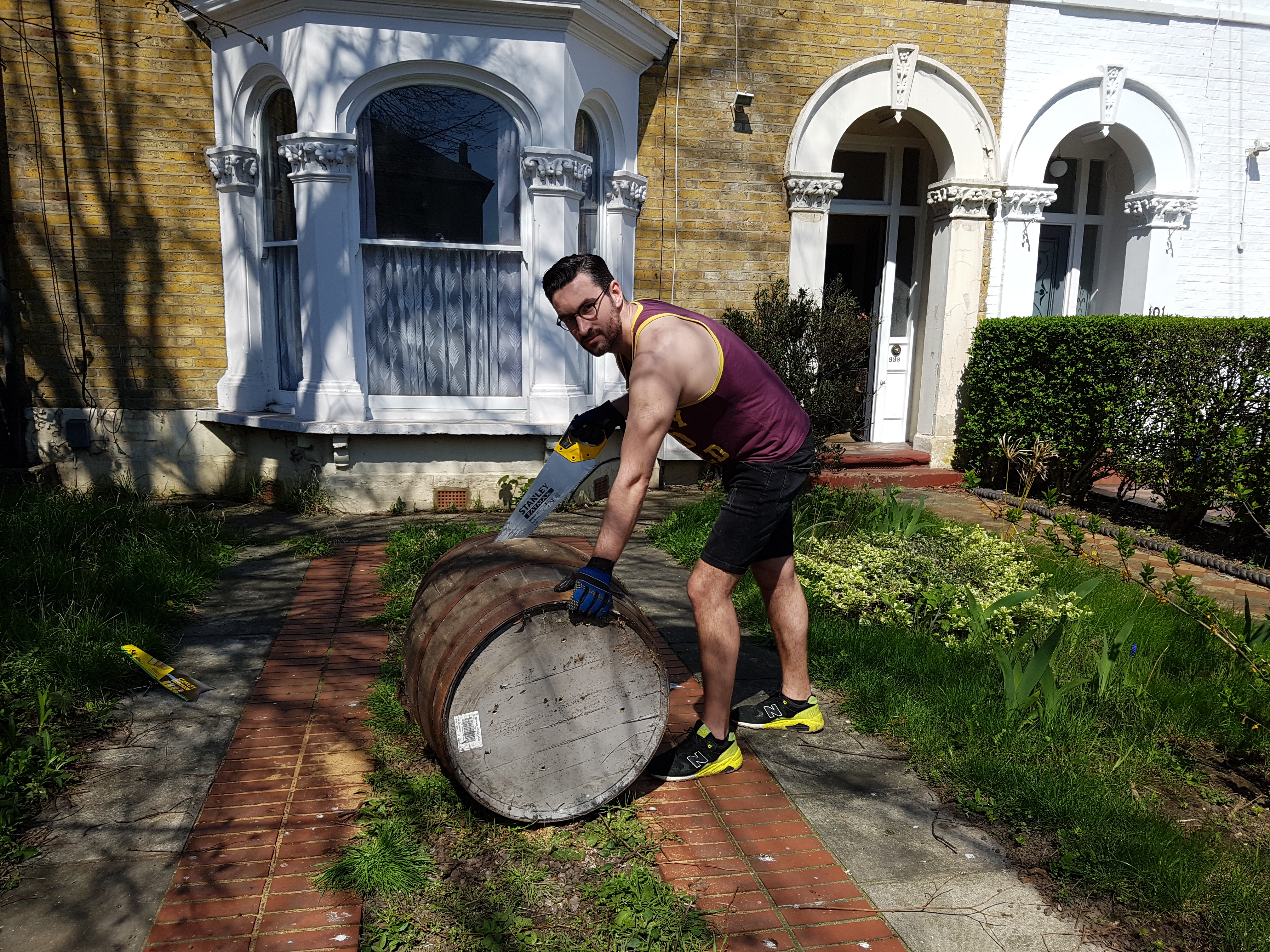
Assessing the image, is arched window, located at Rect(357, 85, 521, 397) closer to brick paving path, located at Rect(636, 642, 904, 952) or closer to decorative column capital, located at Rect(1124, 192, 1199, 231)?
brick paving path, located at Rect(636, 642, 904, 952)

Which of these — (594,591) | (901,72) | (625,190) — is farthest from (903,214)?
(594,591)

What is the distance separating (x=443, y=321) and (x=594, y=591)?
5.06 meters

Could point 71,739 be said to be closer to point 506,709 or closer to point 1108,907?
point 506,709

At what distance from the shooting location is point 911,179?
967 centimetres

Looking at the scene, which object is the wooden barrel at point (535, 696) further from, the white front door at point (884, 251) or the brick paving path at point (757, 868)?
the white front door at point (884, 251)

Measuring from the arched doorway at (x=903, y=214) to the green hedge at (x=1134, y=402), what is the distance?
1.43 feet

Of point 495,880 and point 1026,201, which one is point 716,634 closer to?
point 495,880

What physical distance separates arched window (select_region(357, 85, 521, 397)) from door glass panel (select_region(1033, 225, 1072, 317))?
20.1 feet

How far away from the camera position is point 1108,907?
2.55m

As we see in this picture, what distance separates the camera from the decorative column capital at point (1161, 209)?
30.1ft

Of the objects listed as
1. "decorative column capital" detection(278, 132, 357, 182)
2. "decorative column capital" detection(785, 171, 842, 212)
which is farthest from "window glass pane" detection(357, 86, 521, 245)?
"decorative column capital" detection(785, 171, 842, 212)

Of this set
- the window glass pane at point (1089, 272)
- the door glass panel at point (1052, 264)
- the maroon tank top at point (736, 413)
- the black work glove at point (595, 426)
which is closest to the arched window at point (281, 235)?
the black work glove at point (595, 426)

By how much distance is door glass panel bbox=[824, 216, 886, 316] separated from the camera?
968 centimetres

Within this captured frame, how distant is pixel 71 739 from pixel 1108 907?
360 centimetres
